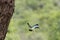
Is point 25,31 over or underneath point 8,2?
underneath

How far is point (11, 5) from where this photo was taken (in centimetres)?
343

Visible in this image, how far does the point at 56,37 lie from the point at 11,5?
11.0 feet

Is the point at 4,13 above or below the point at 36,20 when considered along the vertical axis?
above

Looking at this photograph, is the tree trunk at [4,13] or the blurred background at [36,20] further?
the blurred background at [36,20]

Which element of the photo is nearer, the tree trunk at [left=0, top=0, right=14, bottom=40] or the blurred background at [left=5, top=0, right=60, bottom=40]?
the tree trunk at [left=0, top=0, right=14, bottom=40]

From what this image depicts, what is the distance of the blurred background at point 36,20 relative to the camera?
6668 mm

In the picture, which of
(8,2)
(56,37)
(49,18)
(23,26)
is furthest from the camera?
(49,18)

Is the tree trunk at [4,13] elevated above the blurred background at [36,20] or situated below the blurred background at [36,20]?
above

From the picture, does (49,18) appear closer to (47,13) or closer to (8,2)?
(47,13)

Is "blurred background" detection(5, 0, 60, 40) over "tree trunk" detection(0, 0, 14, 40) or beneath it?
beneath

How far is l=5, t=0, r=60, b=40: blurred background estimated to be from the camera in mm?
6668

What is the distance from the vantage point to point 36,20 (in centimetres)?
758

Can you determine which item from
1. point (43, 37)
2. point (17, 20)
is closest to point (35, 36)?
point (43, 37)

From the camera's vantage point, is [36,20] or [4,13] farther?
[36,20]
